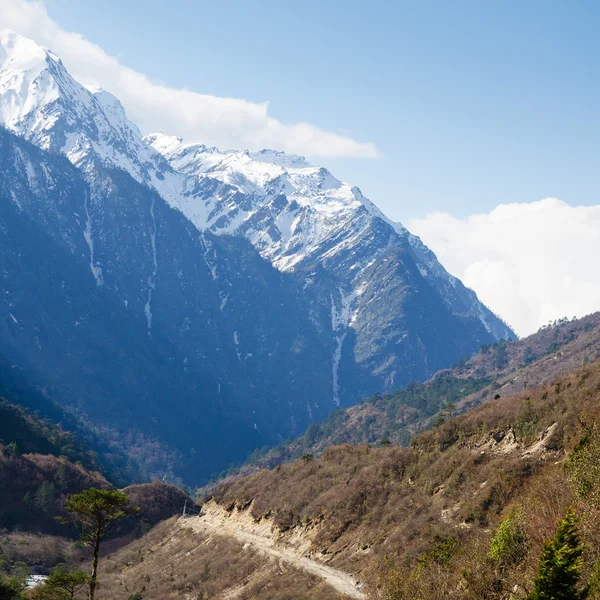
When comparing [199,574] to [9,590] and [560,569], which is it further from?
[560,569]

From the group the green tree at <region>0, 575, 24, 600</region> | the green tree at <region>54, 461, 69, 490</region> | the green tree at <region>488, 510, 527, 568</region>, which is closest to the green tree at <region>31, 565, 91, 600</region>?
the green tree at <region>0, 575, 24, 600</region>

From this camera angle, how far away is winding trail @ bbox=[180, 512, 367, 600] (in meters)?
57.3

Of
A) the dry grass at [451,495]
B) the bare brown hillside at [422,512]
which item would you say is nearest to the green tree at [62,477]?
the bare brown hillside at [422,512]

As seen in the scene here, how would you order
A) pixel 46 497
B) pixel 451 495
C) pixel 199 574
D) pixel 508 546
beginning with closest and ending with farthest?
1. pixel 508 546
2. pixel 451 495
3. pixel 199 574
4. pixel 46 497

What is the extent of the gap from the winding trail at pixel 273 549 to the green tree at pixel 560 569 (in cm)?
2526

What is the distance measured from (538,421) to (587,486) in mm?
26787

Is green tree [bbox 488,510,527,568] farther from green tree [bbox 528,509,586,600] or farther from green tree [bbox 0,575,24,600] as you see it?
green tree [bbox 0,575,24,600]

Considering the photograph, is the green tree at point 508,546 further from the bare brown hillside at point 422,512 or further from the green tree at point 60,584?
the green tree at point 60,584

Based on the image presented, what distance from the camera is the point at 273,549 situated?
250 ft

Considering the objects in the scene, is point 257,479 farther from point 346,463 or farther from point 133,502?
point 133,502

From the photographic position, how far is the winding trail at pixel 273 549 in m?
57.3

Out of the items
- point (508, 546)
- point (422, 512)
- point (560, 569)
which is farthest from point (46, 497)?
point (560, 569)

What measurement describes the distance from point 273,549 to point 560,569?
51.7m

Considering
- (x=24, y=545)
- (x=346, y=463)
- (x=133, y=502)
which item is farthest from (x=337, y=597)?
(x=133, y=502)
